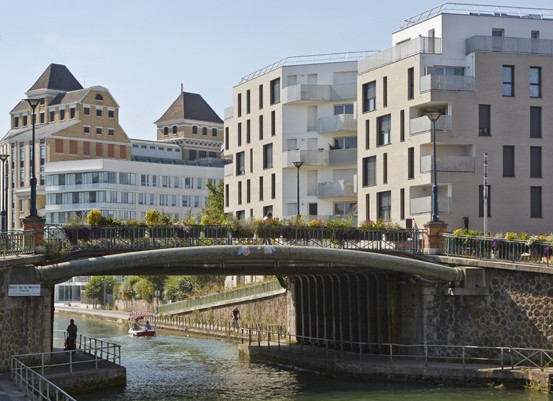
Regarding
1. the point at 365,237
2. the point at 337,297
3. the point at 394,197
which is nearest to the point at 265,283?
the point at 394,197

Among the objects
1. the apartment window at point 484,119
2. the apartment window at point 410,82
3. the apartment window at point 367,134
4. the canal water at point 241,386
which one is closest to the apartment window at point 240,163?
the apartment window at point 367,134

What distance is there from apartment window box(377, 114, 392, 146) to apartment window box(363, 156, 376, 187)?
142 centimetres

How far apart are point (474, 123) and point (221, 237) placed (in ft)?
66.3

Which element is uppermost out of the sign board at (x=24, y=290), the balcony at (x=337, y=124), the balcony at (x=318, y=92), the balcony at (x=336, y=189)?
the balcony at (x=318, y=92)

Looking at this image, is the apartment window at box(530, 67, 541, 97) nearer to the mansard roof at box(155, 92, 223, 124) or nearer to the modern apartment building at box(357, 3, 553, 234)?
the modern apartment building at box(357, 3, 553, 234)

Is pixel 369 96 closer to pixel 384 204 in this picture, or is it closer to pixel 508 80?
pixel 384 204

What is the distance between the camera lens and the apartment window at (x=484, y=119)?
6022 cm

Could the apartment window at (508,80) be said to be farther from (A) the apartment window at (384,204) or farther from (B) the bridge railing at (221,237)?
(B) the bridge railing at (221,237)

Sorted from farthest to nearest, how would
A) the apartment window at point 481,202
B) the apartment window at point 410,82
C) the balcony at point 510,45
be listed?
the apartment window at point 410,82, the balcony at point 510,45, the apartment window at point 481,202

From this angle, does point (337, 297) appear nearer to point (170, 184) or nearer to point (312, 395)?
point (312, 395)

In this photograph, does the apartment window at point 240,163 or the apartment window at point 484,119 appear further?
the apartment window at point 240,163

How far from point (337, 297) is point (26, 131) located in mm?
101863

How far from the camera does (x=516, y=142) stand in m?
60.6

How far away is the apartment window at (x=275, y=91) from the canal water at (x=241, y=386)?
23433mm
